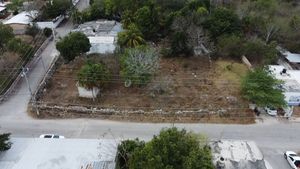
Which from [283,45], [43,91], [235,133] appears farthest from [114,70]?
[283,45]

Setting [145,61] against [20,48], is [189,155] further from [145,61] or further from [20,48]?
[20,48]

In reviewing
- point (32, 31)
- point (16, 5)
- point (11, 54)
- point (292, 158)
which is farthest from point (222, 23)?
point (16, 5)

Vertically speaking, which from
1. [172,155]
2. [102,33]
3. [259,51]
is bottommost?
[259,51]

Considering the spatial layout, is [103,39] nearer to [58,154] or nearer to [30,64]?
[30,64]

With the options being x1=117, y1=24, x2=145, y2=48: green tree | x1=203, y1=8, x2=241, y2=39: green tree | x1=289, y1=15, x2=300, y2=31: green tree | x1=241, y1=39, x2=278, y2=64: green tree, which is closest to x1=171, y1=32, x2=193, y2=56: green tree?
x1=117, y1=24, x2=145, y2=48: green tree

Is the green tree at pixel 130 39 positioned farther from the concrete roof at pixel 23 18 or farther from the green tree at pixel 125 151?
the concrete roof at pixel 23 18

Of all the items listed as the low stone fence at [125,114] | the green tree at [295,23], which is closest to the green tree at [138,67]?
the low stone fence at [125,114]
